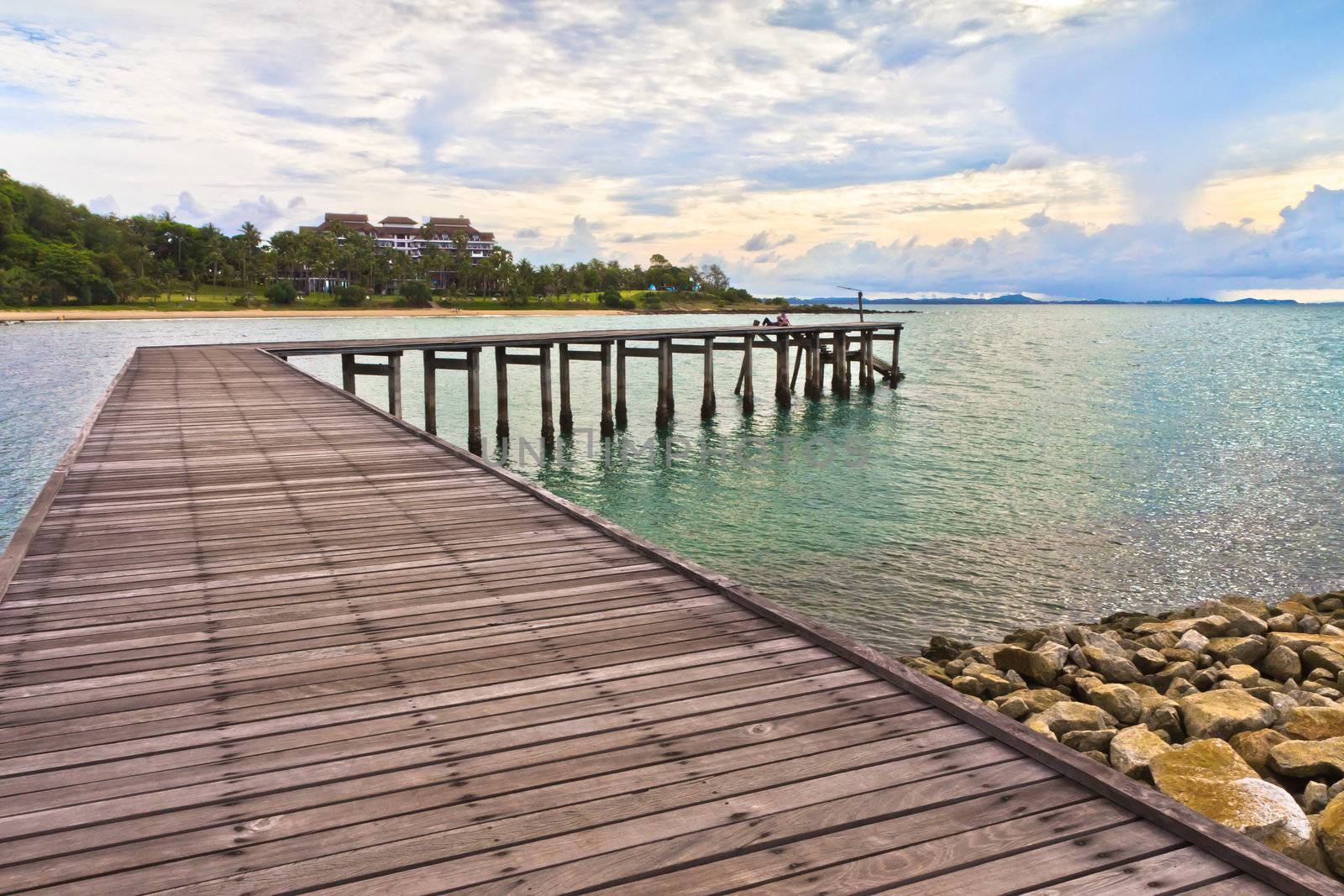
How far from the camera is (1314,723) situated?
5645 millimetres

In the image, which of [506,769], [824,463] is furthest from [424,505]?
[824,463]

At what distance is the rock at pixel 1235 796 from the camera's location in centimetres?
392

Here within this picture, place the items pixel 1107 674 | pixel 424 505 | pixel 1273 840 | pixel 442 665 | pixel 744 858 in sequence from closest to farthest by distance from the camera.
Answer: pixel 744 858
pixel 442 665
pixel 1273 840
pixel 424 505
pixel 1107 674

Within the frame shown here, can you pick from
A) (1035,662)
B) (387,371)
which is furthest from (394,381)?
(1035,662)

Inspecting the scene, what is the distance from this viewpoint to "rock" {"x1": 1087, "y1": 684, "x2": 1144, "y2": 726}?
6258mm

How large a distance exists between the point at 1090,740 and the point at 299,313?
101001mm

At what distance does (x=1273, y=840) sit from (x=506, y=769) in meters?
3.40

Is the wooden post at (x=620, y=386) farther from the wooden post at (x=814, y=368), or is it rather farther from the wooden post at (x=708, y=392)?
the wooden post at (x=814, y=368)

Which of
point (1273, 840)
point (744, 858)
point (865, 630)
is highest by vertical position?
point (744, 858)

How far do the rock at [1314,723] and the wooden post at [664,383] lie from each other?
60.6 ft

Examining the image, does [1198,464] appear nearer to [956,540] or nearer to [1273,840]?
[956,540]

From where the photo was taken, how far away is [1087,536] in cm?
1338

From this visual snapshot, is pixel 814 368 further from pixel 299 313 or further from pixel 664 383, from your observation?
pixel 299 313

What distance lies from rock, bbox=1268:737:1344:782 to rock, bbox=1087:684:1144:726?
3.36 feet
